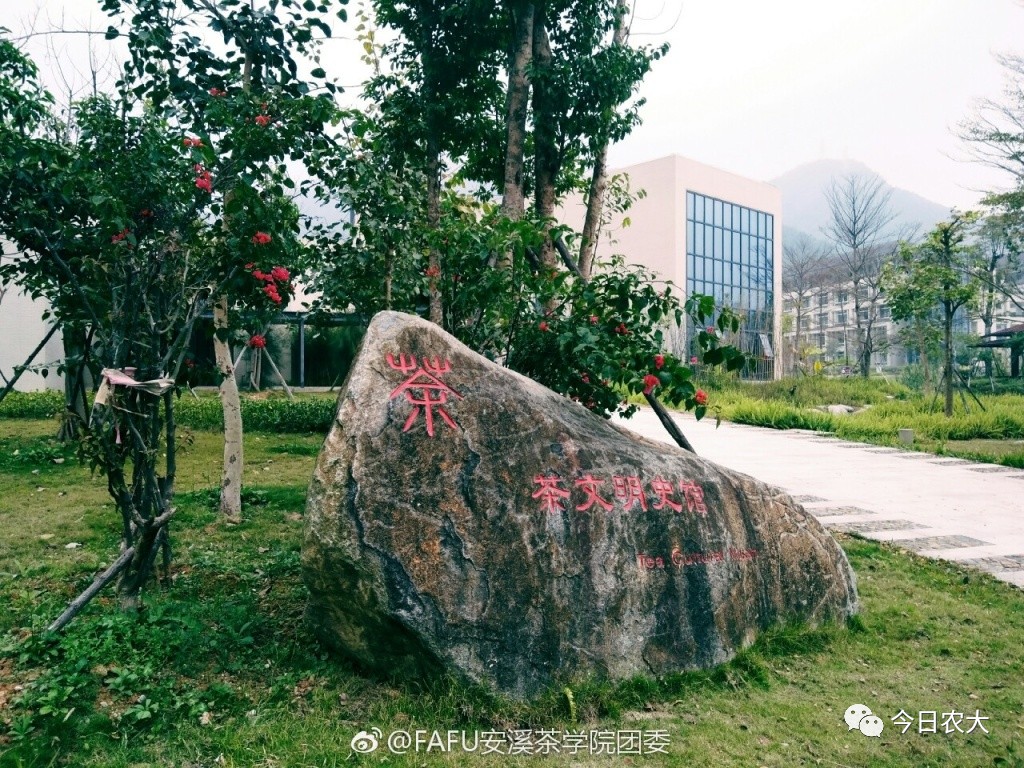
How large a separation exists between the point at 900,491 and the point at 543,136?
5.59 metres

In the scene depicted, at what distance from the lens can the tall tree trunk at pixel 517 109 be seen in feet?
18.6

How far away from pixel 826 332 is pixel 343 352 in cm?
3412

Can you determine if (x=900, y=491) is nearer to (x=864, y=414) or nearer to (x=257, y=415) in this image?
(x=864, y=414)

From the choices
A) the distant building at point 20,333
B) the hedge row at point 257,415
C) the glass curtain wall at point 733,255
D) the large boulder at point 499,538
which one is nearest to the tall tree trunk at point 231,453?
the large boulder at point 499,538

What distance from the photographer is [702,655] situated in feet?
11.7

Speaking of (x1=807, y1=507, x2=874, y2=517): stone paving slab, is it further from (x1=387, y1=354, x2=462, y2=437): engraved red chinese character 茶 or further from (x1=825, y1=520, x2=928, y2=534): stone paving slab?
(x1=387, y1=354, x2=462, y2=437): engraved red chinese character 茶

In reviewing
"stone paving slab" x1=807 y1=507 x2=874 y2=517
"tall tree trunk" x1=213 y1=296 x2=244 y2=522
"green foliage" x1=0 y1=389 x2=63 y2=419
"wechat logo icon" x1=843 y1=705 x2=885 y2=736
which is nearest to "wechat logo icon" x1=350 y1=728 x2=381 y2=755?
"wechat logo icon" x1=843 y1=705 x2=885 y2=736

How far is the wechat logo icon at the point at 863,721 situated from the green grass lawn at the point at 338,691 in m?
0.04

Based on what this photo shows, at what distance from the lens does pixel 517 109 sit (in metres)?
5.78

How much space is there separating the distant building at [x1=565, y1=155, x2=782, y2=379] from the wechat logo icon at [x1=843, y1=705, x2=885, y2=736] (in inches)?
968

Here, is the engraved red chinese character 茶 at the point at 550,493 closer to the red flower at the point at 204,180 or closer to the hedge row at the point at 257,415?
the red flower at the point at 204,180

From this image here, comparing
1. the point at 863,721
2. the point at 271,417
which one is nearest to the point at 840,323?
the point at 271,417

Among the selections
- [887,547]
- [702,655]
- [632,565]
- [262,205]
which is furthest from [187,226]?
[887,547]

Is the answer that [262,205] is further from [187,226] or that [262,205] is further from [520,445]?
[520,445]
